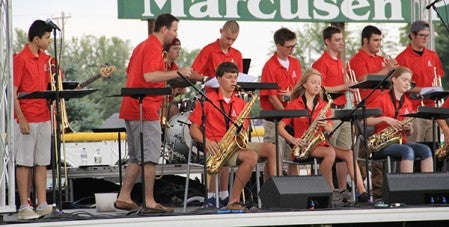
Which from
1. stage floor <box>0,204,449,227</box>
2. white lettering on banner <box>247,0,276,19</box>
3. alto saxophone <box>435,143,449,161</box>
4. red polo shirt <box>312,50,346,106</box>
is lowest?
stage floor <box>0,204,449,227</box>

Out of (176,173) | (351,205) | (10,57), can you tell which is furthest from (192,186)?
(10,57)

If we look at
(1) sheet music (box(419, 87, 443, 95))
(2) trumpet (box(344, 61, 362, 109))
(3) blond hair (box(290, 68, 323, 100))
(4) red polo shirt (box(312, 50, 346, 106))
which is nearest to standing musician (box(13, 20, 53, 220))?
(3) blond hair (box(290, 68, 323, 100))

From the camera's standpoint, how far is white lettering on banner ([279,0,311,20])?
1257cm

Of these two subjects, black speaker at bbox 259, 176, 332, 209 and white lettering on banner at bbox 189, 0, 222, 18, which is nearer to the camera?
black speaker at bbox 259, 176, 332, 209

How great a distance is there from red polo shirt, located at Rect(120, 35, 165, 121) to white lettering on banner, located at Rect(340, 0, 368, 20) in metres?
3.40

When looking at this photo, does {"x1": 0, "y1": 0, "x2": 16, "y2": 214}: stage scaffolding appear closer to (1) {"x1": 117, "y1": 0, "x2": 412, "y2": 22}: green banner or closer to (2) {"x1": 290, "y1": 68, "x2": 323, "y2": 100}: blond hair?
(1) {"x1": 117, "y1": 0, "x2": 412, "y2": 22}: green banner

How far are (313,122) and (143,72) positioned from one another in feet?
5.97

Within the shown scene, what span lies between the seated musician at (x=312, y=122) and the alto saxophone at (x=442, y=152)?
112 centimetres

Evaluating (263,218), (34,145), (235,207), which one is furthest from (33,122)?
(263,218)

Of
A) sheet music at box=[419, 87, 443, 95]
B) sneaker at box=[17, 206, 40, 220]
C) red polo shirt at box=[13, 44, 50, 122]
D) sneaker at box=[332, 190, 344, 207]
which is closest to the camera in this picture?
sneaker at box=[17, 206, 40, 220]

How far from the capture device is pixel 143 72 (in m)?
10.0

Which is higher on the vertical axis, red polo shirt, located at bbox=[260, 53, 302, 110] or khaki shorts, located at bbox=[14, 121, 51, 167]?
red polo shirt, located at bbox=[260, 53, 302, 110]

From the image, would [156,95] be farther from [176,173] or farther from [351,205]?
[176,173]

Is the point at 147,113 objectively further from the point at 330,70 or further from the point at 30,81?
the point at 330,70
